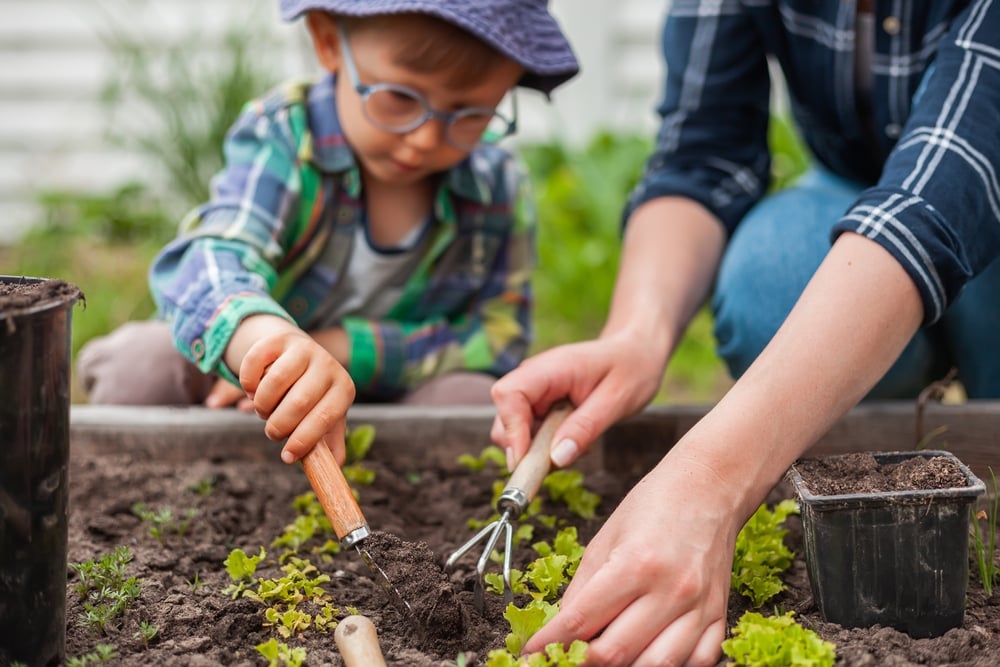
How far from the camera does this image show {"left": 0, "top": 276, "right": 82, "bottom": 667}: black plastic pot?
1330 millimetres

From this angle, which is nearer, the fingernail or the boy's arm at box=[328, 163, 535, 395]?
the fingernail

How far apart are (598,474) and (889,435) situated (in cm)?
62

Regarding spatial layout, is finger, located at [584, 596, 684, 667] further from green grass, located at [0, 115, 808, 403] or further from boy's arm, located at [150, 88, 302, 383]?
green grass, located at [0, 115, 808, 403]

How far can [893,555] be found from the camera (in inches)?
60.6

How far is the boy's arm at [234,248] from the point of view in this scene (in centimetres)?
194

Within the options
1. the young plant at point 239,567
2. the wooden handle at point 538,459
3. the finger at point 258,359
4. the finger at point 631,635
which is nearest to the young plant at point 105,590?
the young plant at point 239,567

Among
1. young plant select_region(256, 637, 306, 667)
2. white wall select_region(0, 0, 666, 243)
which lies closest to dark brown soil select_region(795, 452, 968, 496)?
young plant select_region(256, 637, 306, 667)

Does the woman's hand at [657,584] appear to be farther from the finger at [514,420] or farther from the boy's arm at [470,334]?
the boy's arm at [470,334]

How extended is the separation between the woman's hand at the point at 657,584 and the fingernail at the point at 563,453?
32 centimetres

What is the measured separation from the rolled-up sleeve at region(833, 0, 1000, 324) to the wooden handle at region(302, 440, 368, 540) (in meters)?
0.91

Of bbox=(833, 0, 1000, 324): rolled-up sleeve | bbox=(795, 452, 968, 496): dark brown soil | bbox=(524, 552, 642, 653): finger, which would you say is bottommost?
bbox=(524, 552, 642, 653): finger

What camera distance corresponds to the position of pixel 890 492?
152cm

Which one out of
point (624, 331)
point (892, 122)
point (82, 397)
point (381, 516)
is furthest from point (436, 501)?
point (82, 397)

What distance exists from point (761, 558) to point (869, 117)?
44.3 inches
